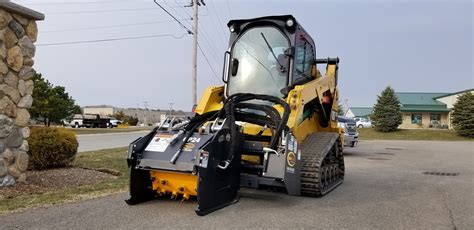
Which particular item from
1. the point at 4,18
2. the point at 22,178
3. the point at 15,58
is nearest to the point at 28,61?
the point at 15,58

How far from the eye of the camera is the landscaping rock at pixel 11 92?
23.2 ft

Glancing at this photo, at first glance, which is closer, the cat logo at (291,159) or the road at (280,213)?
the road at (280,213)

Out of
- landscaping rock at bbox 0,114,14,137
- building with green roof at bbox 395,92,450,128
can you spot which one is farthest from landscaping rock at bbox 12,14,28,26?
building with green roof at bbox 395,92,450,128

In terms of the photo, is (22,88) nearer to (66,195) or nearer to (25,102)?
(25,102)

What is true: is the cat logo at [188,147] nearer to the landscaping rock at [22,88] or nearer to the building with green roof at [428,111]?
the landscaping rock at [22,88]

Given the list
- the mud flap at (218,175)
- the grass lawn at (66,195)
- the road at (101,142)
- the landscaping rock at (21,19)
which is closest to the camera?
the mud flap at (218,175)

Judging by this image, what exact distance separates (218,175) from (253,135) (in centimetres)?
130

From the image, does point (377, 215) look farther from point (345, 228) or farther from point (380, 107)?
point (380, 107)

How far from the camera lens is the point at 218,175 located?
571 cm

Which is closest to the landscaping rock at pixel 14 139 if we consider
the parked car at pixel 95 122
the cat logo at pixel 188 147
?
the cat logo at pixel 188 147

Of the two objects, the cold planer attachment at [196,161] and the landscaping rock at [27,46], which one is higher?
the landscaping rock at [27,46]

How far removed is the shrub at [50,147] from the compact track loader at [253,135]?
3684 millimetres

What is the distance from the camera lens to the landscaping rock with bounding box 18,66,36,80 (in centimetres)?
745

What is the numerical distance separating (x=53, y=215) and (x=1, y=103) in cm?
265
